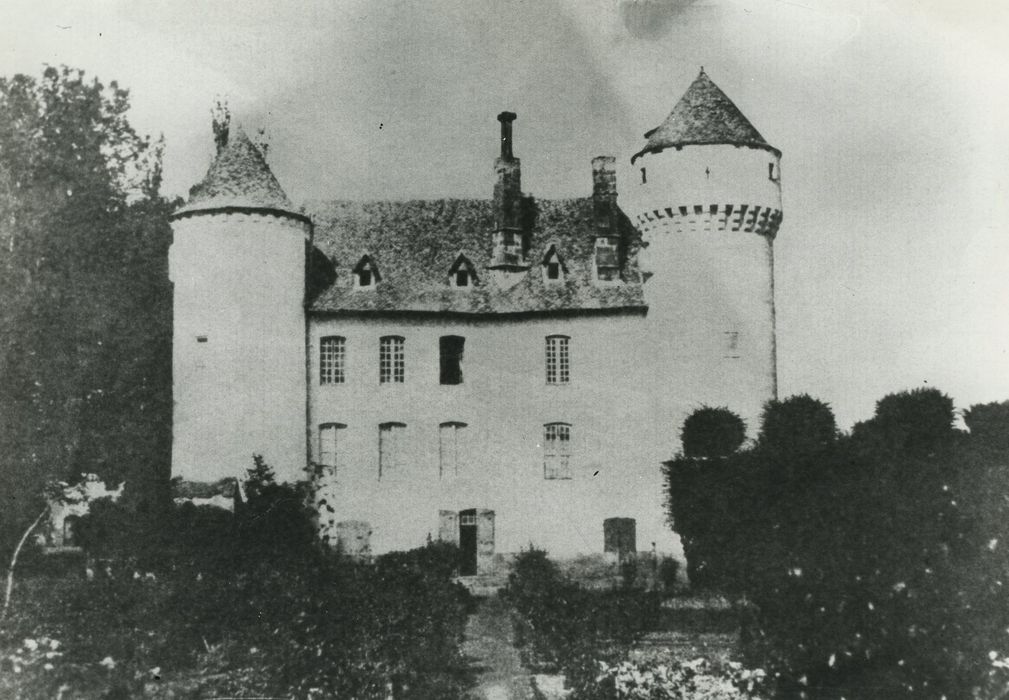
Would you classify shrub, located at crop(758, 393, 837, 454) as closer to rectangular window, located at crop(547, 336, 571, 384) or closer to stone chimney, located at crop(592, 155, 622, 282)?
rectangular window, located at crop(547, 336, 571, 384)

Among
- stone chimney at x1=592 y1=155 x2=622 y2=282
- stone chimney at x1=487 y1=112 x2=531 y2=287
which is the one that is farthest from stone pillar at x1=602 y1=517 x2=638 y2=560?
stone chimney at x1=487 y1=112 x2=531 y2=287

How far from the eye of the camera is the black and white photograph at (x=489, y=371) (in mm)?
14750

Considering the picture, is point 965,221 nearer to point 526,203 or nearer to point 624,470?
point 624,470

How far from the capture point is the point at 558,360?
29.0 m

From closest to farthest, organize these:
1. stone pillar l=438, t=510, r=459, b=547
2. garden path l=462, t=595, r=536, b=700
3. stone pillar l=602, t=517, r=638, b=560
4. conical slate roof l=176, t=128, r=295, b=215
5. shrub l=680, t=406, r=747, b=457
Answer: garden path l=462, t=595, r=536, b=700 → shrub l=680, t=406, r=747, b=457 → conical slate roof l=176, t=128, r=295, b=215 → stone pillar l=602, t=517, r=638, b=560 → stone pillar l=438, t=510, r=459, b=547

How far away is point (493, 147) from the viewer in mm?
29938

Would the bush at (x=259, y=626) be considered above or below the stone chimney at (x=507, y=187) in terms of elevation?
below

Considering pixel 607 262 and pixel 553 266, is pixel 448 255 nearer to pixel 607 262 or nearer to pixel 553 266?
pixel 553 266

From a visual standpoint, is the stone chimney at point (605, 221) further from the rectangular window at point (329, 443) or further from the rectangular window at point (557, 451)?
the rectangular window at point (329, 443)

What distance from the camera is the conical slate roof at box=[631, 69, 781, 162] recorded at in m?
27.5

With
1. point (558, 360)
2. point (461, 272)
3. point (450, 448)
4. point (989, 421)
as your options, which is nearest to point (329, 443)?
point (450, 448)

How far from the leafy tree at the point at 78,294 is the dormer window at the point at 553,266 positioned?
10.2 metres

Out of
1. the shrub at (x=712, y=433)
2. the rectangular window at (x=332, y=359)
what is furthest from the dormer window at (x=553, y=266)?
the rectangular window at (x=332, y=359)

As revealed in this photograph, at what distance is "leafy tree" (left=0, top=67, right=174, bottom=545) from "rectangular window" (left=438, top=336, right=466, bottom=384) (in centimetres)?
726
